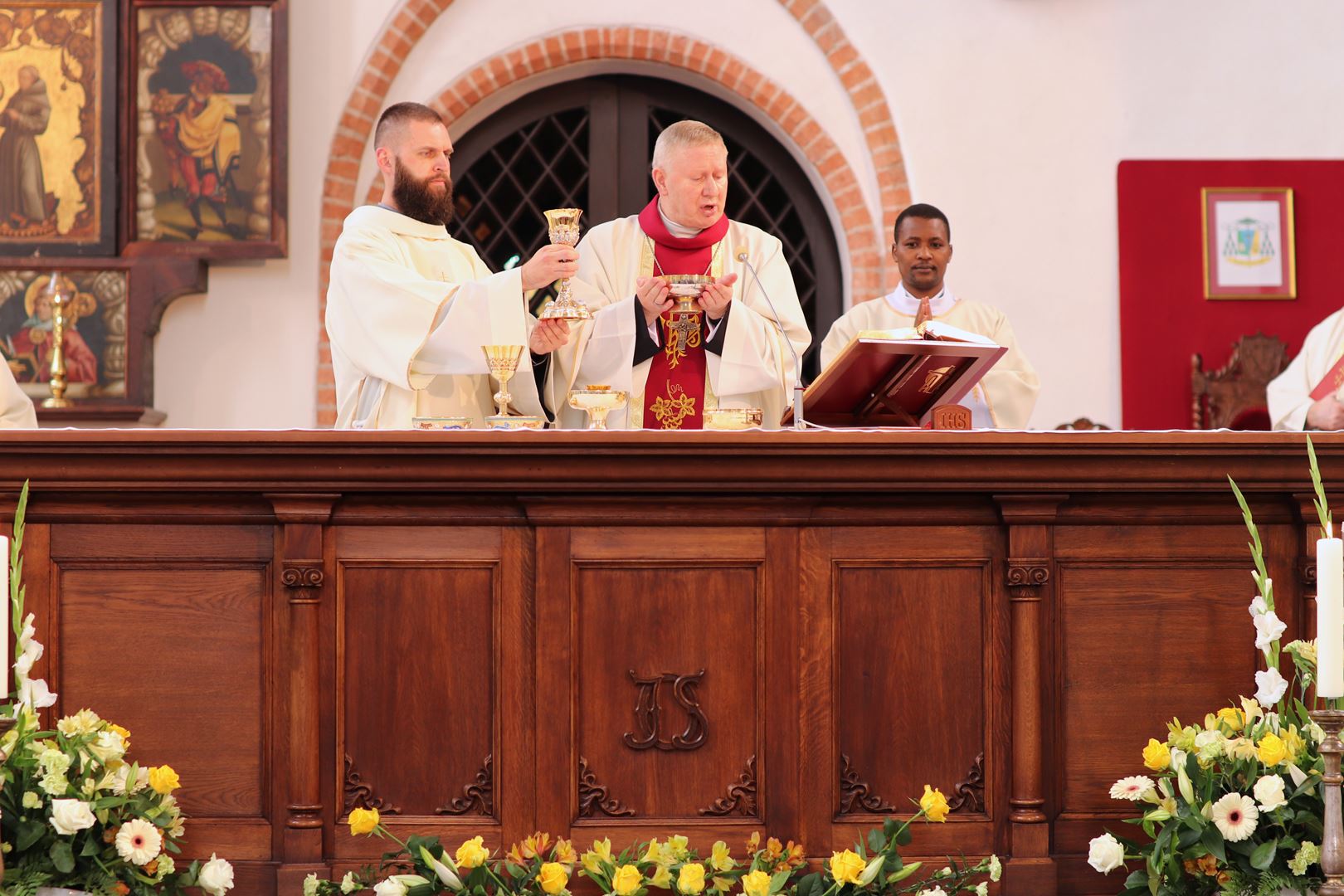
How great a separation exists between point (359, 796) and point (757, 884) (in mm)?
870

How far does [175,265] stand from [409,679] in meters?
3.87

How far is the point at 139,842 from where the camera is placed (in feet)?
9.37

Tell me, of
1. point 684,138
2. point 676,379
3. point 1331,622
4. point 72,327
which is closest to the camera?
point 1331,622

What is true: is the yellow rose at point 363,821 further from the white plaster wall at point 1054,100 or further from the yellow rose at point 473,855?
the white plaster wall at point 1054,100

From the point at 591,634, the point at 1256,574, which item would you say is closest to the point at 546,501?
the point at 591,634

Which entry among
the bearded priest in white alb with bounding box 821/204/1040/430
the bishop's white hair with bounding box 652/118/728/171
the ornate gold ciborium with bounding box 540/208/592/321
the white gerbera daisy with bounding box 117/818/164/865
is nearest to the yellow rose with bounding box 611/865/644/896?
the white gerbera daisy with bounding box 117/818/164/865

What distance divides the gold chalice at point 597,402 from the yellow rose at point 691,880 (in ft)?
3.73

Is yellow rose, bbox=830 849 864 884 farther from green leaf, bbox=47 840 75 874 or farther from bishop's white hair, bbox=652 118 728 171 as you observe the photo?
bishop's white hair, bbox=652 118 728 171

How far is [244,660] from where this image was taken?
316cm

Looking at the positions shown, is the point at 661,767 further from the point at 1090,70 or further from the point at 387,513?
the point at 1090,70

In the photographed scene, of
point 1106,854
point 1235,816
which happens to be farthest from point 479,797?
point 1235,816

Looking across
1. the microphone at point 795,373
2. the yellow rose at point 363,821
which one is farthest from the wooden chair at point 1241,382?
the yellow rose at point 363,821

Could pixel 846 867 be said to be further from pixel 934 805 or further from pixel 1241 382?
pixel 1241 382

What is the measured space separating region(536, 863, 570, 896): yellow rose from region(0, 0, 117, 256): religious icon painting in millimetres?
4490
